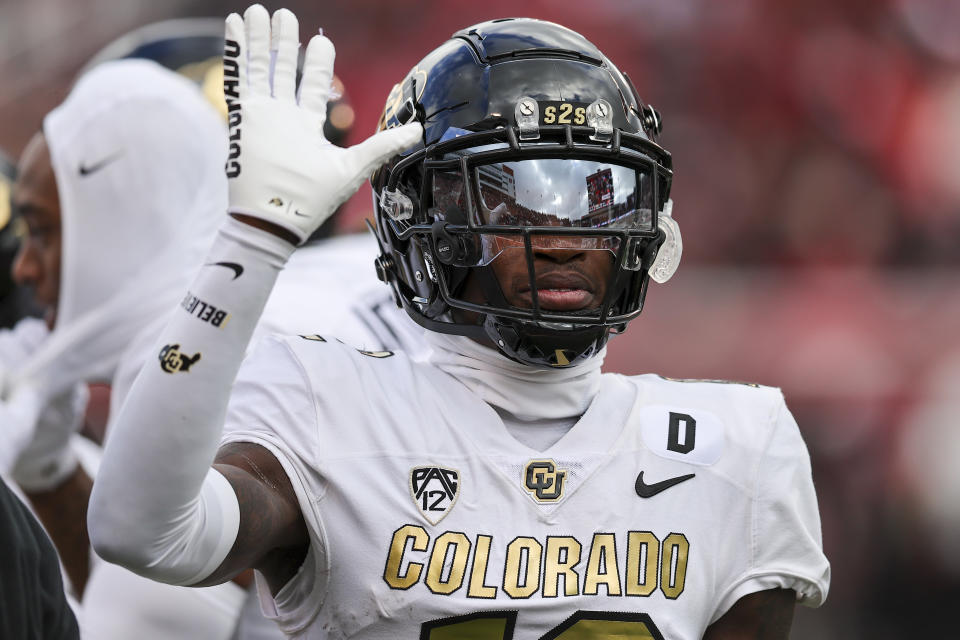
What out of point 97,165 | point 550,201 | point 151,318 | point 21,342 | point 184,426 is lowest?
point 21,342

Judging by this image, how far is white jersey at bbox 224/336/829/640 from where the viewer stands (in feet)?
5.13

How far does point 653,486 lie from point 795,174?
17.7ft

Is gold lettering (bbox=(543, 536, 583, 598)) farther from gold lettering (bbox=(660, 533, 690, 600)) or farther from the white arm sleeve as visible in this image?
the white arm sleeve

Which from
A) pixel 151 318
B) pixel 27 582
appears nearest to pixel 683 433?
pixel 27 582

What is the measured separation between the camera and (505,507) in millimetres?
1628

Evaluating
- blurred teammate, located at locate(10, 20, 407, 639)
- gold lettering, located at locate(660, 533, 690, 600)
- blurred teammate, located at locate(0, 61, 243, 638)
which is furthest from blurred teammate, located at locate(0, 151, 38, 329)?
Answer: gold lettering, located at locate(660, 533, 690, 600)

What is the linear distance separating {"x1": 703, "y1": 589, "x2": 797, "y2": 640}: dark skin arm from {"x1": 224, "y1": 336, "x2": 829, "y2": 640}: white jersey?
0.02 meters

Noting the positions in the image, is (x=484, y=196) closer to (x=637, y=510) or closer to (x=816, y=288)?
(x=637, y=510)

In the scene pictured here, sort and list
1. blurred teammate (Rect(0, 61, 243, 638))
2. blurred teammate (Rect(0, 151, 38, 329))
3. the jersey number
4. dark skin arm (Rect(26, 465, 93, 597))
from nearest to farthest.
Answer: the jersey number
blurred teammate (Rect(0, 61, 243, 638))
dark skin arm (Rect(26, 465, 93, 597))
blurred teammate (Rect(0, 151, 38, 329))

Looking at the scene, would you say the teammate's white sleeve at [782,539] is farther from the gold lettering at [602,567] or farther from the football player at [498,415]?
the gold lettering at [602,567]

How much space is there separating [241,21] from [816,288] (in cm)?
549

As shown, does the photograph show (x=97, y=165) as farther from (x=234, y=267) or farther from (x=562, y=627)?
(x=562, y=627)

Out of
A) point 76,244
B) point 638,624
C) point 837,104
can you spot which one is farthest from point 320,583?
point 837,104

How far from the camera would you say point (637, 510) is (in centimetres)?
167
